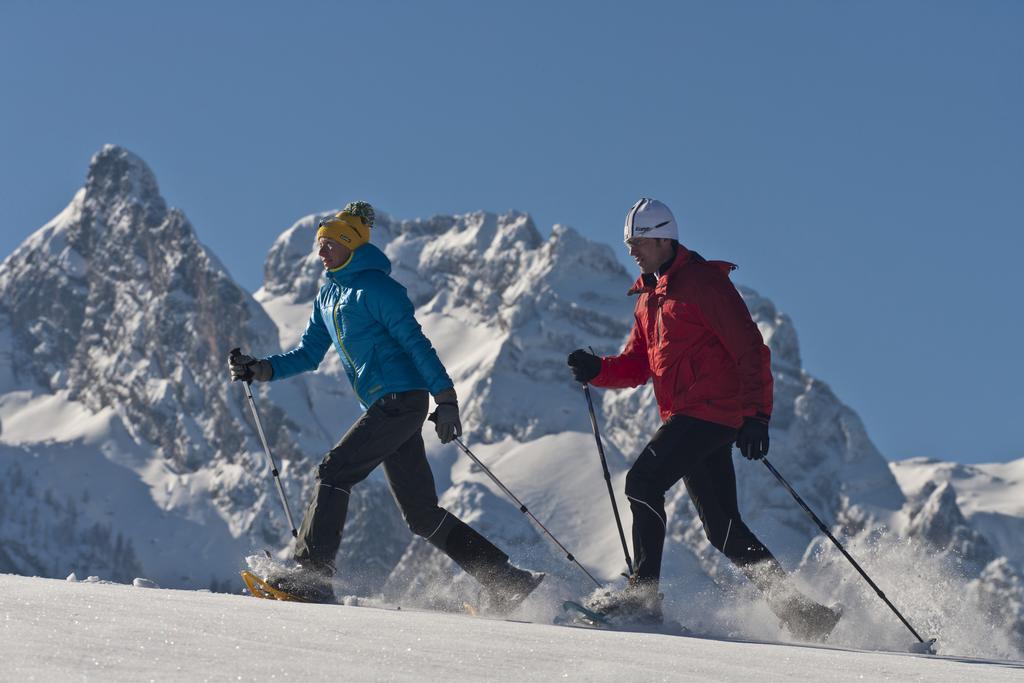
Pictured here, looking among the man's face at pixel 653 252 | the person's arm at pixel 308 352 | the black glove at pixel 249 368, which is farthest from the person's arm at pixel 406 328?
the man's face at pixel 653 252

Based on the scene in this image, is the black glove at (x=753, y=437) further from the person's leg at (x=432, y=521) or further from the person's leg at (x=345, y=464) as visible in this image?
the person's leg at (x=345, y=464)

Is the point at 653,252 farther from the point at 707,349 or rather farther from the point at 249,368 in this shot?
the point at 249,368

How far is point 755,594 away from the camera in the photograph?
9367 mm

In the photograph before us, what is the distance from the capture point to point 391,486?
28.6 ft

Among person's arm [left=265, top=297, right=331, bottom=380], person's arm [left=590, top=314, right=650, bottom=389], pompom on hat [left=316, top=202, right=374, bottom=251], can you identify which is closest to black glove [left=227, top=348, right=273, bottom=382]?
person's arm [left=265, top=297, right=331, bottom=380]

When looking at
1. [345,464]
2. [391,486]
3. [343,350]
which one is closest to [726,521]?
[391,486]

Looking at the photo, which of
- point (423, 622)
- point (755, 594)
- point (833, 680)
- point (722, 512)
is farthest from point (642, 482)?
point (833, 680)

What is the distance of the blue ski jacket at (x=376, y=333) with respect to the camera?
28.3 feet

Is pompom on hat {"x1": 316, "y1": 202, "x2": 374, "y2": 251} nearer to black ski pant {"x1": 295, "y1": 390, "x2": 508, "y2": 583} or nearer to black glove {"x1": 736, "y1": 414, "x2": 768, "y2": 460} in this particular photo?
black ski pant {"x1": 295, "y1": 390, "x2": 508, "y2": 583}

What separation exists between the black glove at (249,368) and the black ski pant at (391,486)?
2.93 feet

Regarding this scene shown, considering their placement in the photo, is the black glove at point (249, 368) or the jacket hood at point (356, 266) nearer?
the jacket hood at point (356, 266)

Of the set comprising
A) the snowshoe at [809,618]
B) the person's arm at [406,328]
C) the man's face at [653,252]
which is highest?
the man's face at [653,252]

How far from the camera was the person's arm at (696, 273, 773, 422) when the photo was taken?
8.63 metres

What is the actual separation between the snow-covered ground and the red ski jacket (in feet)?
6.36
